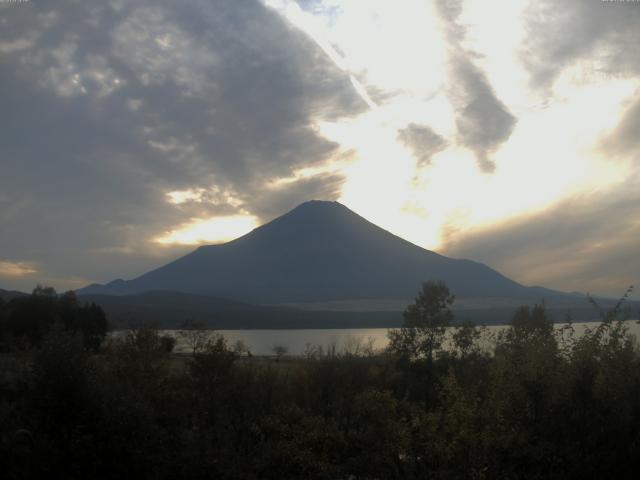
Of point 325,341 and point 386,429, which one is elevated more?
point 325,341

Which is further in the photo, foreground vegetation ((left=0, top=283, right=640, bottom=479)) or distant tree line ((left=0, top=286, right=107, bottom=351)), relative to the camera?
distant tree line ((left=0, top=286, right=107, bottom=351))

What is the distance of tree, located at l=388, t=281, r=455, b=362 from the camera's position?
2680 cm

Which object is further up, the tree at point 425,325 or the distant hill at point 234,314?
the distant hill at point 234,314

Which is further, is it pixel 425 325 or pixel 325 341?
pixel 325 341

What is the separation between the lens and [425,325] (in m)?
27.6

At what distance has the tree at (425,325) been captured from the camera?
1055 inches

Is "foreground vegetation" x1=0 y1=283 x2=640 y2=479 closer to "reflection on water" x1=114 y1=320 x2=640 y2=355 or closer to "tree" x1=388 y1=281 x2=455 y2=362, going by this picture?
"reflection on water" x1=114 y1=320 x2=640 y2=355

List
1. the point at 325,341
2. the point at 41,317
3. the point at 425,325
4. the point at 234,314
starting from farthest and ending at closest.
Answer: the point at 234,314
the point at 325,341
the point at 41,317
the point at 425,325

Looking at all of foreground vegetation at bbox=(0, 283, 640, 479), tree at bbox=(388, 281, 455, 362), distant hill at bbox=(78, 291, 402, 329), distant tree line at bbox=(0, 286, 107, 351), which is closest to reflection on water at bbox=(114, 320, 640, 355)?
foreground vegetation at bbox=(0, 283, 640, 479)

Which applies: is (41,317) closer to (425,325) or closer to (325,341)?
(425,325)

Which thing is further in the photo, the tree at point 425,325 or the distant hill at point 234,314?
the distant hill at point 234,314

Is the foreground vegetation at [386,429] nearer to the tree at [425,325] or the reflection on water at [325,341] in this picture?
the reflection on water at [325,341]

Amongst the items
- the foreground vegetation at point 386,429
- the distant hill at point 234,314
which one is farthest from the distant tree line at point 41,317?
the distant hill at point 234,314

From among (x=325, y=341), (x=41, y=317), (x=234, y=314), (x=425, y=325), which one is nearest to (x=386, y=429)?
(x=425, y=325)
